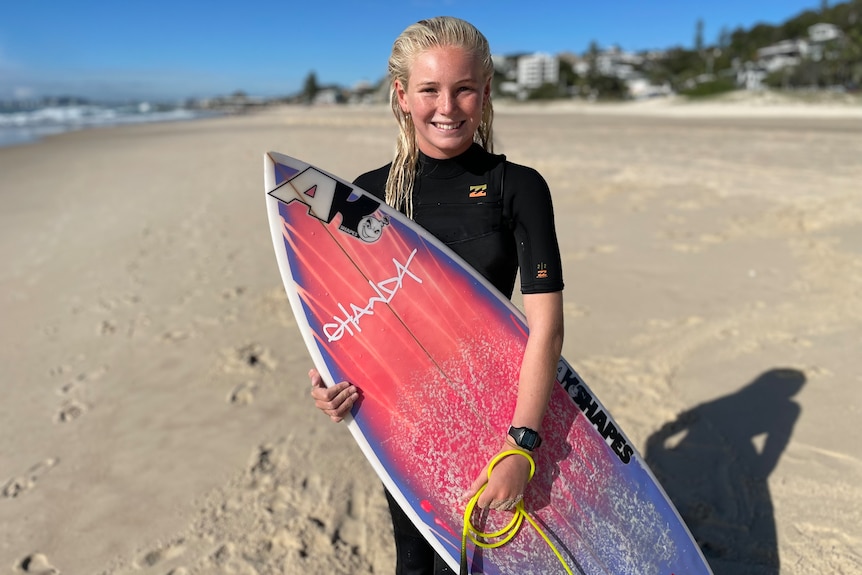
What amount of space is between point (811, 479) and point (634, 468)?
132 cm

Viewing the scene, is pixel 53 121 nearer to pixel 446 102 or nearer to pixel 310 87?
pixel 446 102

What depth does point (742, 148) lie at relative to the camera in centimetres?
1205

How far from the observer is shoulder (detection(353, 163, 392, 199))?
153 cm

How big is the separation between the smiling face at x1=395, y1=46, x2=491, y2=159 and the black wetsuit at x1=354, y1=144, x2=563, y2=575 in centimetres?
7

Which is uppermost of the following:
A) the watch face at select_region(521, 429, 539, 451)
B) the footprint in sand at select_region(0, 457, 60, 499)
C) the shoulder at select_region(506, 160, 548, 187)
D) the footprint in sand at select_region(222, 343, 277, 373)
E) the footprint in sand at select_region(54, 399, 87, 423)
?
the shoulder at select_region(506, 160, 548, 187)

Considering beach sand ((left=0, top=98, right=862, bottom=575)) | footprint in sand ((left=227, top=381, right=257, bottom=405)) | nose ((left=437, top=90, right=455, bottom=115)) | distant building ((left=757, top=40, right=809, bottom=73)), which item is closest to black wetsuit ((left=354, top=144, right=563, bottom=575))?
nose ((left=437, top=90, right=455, bottom=115))

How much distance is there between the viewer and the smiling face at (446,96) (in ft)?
4.08

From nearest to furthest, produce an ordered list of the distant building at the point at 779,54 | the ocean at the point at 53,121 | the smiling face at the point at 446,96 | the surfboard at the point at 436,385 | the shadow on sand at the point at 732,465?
the smiling face at the point at 446,96, the surfboard at the point at 436,385, the shadow on sand at the point at 732,465, the ocean at the point at 53,121, the distant building at the point at 779,54

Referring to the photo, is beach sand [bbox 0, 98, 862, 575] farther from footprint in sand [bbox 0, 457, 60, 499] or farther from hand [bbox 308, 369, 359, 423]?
hand [bbox 308, 369, 359, 423]

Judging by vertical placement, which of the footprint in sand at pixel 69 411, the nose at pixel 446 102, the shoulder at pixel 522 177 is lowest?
the footprint in sand at pixel 69 411

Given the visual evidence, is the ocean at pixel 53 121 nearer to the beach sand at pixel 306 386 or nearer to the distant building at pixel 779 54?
the beach sand at pixel 306 386

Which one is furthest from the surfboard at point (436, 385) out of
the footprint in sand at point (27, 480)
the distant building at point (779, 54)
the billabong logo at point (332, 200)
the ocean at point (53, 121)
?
the distant building at point (779, 54)

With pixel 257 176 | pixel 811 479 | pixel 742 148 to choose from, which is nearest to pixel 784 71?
pixel 742 148

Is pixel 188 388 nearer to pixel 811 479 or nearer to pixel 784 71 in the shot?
pixel 811 479
